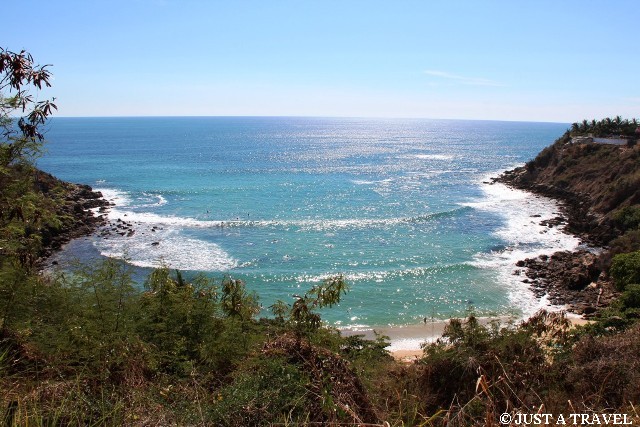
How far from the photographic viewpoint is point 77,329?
852 centimetres

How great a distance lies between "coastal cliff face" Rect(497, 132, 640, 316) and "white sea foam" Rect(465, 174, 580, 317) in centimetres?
108

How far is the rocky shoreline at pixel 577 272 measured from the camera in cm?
2620

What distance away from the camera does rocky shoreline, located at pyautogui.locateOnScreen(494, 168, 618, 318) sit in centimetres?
2620

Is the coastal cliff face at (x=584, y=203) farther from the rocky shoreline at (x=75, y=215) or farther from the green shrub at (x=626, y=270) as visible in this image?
the rocky shoreline at (x=75, y=215)

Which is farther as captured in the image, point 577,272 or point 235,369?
point 577,272

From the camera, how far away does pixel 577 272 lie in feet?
97.7

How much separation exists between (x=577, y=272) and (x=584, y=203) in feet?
71.8

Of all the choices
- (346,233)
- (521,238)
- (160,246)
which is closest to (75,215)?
(160,246)

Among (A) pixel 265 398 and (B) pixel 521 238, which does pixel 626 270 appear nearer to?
(B) pixel 521 238

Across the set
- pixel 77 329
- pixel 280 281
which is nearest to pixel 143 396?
pixel 77 329

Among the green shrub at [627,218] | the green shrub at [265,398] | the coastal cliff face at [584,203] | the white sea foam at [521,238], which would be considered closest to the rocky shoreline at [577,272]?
the coastal cliff face at [584,203]

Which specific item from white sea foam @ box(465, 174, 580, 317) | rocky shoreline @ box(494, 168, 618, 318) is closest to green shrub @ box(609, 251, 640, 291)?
rocky shoreline @ box(494, 168, 618, 318)

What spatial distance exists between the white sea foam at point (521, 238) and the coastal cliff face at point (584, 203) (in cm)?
108

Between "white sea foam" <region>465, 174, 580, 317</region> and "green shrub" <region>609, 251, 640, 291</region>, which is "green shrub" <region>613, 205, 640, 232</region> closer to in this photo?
"white sea foam" <region>465, 174, 580, 317</region>
